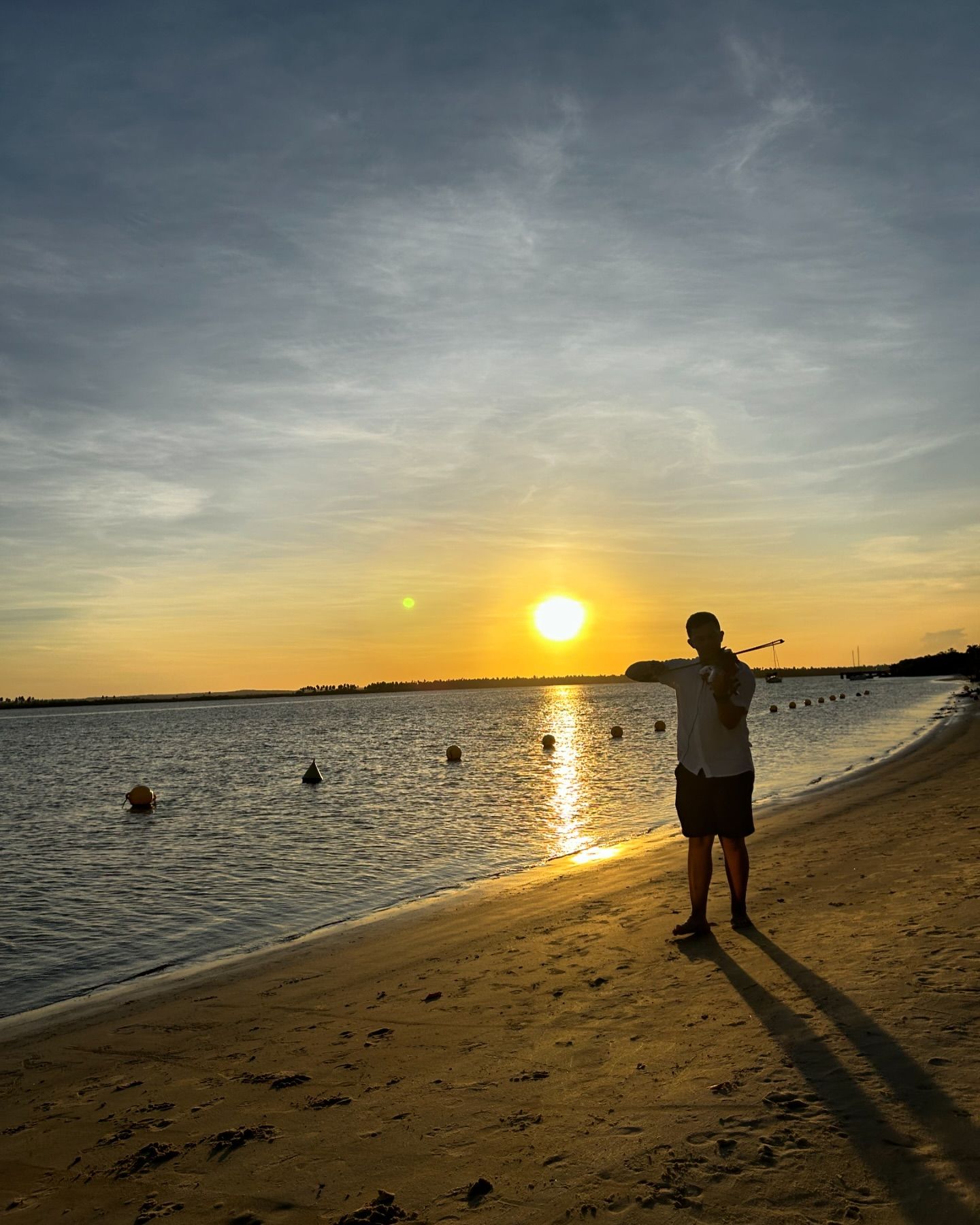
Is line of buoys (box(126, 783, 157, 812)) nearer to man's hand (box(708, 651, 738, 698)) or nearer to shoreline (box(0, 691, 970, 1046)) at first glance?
shoreline (box(0, 691, 970, 1046))

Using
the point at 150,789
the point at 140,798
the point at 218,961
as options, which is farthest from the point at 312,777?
the point at 218,961

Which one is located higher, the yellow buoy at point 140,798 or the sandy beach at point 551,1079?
the sandy beach at point 551,1079

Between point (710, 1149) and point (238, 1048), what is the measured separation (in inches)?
151

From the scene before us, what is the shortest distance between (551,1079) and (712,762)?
10.3ft

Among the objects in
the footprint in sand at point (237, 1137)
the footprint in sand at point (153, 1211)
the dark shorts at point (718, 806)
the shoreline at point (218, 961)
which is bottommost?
the shoreline at point (218, 961)

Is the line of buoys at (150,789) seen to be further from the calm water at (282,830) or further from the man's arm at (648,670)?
the man's arm at (648,670)

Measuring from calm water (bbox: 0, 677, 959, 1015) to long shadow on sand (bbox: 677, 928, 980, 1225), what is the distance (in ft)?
23.7

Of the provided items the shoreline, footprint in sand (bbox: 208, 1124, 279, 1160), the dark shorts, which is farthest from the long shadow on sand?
the shoreline

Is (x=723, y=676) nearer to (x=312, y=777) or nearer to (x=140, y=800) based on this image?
(x=140, y=800)

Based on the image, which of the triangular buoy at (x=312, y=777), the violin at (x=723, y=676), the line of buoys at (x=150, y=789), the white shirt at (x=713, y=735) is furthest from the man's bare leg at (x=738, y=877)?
the triangular buoy at (x=312, y=777)

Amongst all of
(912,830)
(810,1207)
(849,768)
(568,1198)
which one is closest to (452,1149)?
(568,1198)

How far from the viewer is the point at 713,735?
726 centimetres

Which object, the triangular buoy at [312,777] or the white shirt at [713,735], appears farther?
the triangular buoy at [312,777]

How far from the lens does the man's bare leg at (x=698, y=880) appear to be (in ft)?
24.6
